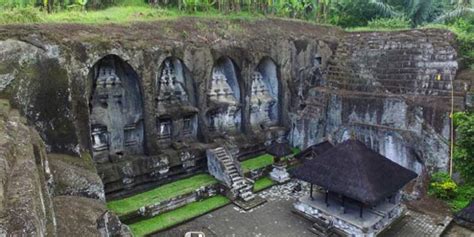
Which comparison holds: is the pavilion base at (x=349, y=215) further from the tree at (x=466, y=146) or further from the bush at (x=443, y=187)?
the tree at (x=466, y=146)

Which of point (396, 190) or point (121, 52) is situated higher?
point (121, 52)

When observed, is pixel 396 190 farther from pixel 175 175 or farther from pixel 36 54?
pixel 36 54

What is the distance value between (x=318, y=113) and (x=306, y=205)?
7.33 meters

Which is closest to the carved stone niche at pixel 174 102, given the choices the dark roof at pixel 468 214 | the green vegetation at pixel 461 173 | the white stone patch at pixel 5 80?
the white stone patch at pixel 5 80

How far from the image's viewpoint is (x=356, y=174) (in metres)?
15.4

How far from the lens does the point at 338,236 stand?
51.3 ft

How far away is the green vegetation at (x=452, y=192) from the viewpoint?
17.2 metres

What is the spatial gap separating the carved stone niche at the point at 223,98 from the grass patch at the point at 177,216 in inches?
201

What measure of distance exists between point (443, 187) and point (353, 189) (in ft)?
17.2

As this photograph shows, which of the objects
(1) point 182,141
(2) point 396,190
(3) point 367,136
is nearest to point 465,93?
(3) point 367,136

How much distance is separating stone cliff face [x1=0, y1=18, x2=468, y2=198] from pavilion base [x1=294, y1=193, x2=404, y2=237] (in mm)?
4095

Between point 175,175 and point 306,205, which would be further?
point 175,175

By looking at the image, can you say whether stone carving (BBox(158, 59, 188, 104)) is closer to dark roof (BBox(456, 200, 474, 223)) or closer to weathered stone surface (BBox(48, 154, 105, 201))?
weathered stone surface (BBox(48, 154, 105, 201))

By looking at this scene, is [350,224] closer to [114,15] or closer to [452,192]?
[452,192]
